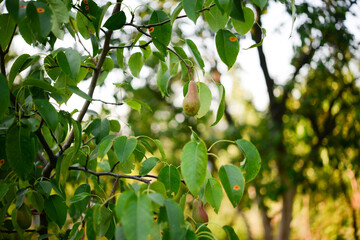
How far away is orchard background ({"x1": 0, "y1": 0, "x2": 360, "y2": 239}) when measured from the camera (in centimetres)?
49

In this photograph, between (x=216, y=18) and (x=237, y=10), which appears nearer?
(x=237, y=10)

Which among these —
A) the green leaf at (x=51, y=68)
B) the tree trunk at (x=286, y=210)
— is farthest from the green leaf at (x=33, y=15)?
the tree trunk at (x=286, y=210)

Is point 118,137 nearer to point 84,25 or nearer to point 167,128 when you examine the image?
point 84,25

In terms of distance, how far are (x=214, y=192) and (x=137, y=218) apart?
208 millimetres

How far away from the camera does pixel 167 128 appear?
10.8ft

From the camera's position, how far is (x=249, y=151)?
21.7 inches

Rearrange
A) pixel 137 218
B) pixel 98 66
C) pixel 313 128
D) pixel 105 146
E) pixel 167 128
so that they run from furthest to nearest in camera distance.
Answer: pixel 167 128
pixel 313 128
pixel 98 66
pixel 105 146
pixel 137 218

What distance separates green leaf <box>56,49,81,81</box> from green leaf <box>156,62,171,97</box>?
16 centimetres

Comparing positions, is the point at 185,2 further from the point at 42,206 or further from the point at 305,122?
the point at 305,122

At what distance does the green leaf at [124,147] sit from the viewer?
0.56 meters

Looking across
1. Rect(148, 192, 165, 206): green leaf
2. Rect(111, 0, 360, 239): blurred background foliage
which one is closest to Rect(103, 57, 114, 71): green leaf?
Rect(148, 192, 165, 206): green leaf

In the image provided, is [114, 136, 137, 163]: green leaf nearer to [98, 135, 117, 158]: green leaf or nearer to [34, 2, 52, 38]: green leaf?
[98, 135, 117, 158]: green leaf

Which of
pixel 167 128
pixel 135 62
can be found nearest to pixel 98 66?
pixel 135 62

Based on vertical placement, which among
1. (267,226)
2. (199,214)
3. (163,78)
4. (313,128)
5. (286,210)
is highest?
(163,78)
